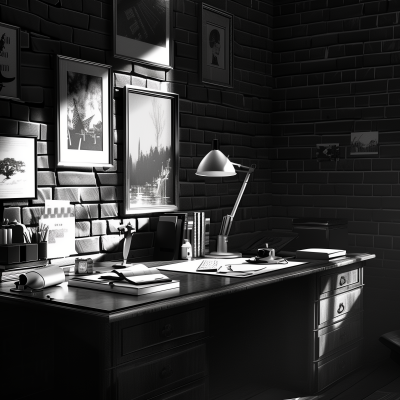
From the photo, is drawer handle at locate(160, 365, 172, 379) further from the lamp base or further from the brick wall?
the lamp base

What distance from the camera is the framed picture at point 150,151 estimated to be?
3234 millimetres

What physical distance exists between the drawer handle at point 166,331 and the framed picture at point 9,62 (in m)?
1.22

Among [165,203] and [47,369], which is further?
[165,203]

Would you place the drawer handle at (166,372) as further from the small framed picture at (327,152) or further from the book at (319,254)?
the small framed picture at (327,152)

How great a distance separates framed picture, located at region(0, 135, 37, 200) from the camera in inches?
101

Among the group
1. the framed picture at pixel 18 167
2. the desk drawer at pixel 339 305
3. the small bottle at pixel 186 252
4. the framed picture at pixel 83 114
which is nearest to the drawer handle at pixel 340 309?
the desk drawer at pixel 339 305

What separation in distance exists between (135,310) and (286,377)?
1.57 m

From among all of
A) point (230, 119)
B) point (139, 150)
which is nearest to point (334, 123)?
point (230, 119)

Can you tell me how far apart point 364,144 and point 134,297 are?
2555 millimetres

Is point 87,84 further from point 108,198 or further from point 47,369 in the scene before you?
point 47,369

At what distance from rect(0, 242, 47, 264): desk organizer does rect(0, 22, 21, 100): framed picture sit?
0.67 metres

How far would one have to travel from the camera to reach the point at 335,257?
3326mm

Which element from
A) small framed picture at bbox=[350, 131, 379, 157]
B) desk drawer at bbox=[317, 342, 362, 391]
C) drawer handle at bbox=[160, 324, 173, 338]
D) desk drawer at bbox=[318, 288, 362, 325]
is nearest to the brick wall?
small framed picture at bbox=[350, 131, 379, 157]

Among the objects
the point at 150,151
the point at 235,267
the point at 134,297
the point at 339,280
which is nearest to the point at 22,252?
the point at 134,297
